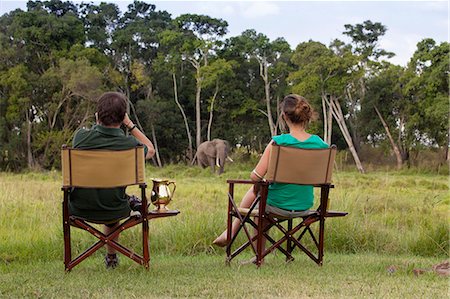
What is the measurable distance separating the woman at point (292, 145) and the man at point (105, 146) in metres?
0.88

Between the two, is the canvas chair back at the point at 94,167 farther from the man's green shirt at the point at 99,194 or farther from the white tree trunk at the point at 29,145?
the white tree trunk at the point at 29,145

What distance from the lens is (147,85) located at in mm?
33625

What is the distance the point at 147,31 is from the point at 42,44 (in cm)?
605

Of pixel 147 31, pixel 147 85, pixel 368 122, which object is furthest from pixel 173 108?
pixel 368 122

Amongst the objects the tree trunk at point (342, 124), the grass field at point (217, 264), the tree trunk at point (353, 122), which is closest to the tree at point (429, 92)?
the tree trunk at point (342, 124)

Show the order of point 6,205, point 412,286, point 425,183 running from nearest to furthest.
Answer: point 412,286 → point 6,205 → point 425,183

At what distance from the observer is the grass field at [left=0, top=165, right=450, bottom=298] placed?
3.70 meters

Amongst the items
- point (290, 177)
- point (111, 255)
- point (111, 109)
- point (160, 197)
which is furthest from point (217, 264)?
point (111, 109)

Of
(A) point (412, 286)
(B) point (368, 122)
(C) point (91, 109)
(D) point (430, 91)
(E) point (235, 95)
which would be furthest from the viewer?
(E) point (235, 95)

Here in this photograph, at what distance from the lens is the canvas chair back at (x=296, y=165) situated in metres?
4.40

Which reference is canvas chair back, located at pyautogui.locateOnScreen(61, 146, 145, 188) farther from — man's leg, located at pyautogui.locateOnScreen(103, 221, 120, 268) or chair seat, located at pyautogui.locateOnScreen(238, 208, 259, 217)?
chair seat, located at pyautogui.locateOnScreen(238, 208, 259, 217)

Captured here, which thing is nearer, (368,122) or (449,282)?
(449,282)

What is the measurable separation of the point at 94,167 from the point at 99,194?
222 mm

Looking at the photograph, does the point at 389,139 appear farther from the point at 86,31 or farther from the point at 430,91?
the point at 86,31
